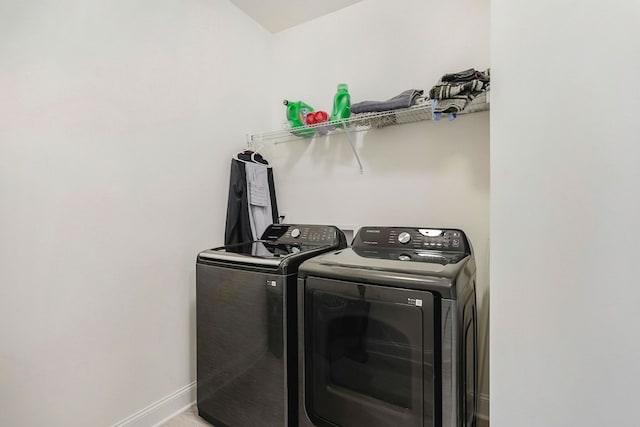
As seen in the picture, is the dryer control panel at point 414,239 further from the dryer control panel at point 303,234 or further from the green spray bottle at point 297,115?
the green spray bottle at point 297,115

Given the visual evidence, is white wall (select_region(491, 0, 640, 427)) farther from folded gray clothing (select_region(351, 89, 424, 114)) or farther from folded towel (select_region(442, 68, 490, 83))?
folded gray clothing (select_region(351, 89, 424, 114))

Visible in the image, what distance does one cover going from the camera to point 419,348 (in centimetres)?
104

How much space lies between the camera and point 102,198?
4.70 ft

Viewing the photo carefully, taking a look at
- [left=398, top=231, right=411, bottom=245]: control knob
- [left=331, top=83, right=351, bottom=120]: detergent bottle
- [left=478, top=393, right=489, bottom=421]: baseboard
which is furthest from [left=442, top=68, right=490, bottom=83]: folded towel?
[left=478, top=393, right=489, bottom=421]: baseboard

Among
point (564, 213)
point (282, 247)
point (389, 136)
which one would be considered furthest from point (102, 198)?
point (564, 213)

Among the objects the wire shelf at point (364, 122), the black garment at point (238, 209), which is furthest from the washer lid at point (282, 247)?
the wire shelf at point (364, 122)

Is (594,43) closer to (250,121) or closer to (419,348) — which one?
(419,348)

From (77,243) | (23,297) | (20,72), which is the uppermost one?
(20,72)

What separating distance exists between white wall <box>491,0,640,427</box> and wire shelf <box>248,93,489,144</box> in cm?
74

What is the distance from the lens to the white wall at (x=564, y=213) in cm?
70

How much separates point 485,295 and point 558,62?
130 centimetres

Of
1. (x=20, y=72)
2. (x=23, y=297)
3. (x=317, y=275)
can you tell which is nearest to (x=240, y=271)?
(x=317, y=275)

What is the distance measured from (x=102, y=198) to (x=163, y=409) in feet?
3.99

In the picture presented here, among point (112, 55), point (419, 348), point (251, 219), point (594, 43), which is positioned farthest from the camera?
point (251, 219)
